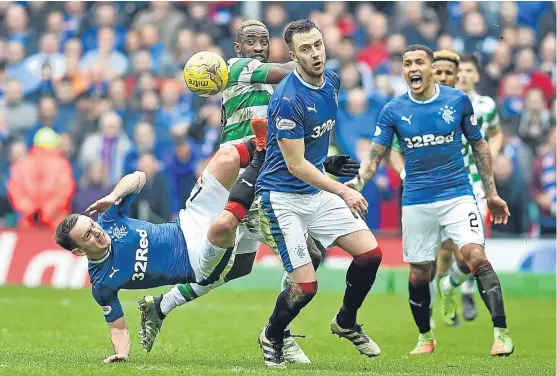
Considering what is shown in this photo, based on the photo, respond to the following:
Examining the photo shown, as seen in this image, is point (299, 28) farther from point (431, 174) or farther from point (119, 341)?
point (119, 341)

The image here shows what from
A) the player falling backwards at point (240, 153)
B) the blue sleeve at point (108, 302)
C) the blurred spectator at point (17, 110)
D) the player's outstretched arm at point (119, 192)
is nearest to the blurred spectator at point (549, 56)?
the blurred spectator at point (17, 110)

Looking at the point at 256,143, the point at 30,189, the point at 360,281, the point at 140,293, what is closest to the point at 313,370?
the point at 360,281

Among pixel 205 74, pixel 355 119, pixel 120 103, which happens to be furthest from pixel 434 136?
pixel 120 103

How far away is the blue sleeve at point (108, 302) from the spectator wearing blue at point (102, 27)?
45.5 feet

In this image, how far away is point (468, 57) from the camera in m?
14.8

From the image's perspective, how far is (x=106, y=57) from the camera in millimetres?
23375

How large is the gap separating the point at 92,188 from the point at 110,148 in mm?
864

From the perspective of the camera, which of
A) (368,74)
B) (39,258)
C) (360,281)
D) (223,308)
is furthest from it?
(368,74)

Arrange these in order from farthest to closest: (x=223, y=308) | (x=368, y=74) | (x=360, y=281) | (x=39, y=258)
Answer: (x=368, y=74), (x=39, y=258), (x=223, y=308), (x=360, y=281)

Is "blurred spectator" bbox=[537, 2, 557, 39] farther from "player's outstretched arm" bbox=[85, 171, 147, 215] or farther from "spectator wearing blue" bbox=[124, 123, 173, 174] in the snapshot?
"player's outstretched arm" bbox=[85, 171, 147, 215]

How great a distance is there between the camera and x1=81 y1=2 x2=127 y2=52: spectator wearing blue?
23531 millimetres

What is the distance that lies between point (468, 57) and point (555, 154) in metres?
6.17

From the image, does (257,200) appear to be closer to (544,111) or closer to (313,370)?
(313,370)

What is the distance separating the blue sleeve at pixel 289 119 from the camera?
9891mm
